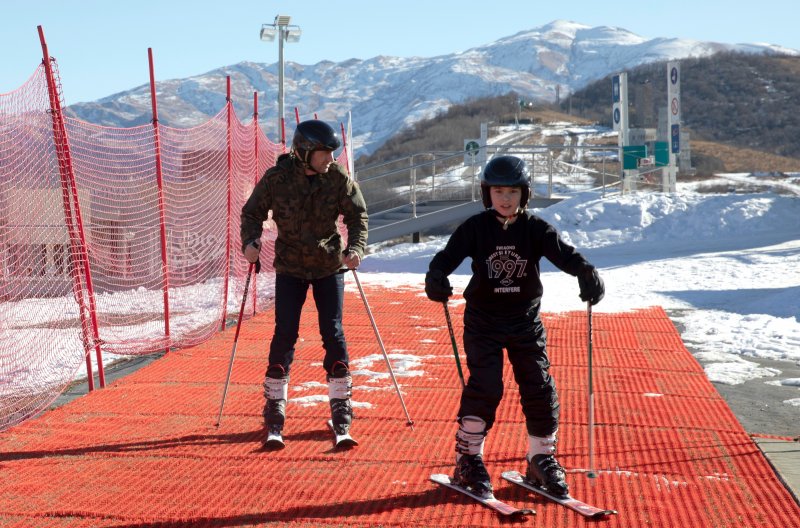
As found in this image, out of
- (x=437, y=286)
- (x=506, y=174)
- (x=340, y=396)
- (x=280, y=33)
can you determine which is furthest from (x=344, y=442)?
(x=280, y=33)

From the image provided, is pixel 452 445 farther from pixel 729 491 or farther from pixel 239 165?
pixel 239 165

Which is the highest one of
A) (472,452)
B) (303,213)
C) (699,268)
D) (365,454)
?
(303,213)

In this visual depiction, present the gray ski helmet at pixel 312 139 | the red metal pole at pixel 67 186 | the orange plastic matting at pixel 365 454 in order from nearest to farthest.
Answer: the orange plastic matting at pixel 365 454
the gray ski helmet at pixel 312 139
the red metal pole at pixel 67 186

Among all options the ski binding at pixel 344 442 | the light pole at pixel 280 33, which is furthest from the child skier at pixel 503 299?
the light pole at pixel 280 33

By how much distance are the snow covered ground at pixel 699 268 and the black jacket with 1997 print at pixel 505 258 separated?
283 centimetres

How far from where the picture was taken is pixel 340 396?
531cm

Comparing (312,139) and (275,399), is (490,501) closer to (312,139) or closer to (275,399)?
(275,399)

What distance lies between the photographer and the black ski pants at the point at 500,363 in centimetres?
418

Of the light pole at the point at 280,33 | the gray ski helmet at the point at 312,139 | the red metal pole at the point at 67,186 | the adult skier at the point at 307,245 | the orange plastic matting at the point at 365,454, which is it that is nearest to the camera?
the orange plastic matting at the point at 365,454

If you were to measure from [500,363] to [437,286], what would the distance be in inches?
18.1

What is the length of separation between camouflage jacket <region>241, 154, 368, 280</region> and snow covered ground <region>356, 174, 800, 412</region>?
327 cm

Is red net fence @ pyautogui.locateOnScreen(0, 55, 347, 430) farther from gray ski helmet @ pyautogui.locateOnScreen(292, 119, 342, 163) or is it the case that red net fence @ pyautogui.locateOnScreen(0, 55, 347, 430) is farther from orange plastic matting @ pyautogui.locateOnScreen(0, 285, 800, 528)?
gray ski helmet @ pyautogui.locateOnScreen(292, 119, 342, 163)

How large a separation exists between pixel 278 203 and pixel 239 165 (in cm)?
631

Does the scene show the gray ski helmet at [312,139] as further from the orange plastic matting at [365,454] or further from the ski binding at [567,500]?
the ski binding at [567,500]
